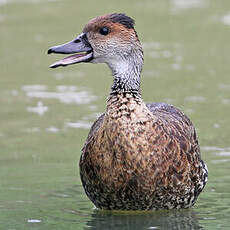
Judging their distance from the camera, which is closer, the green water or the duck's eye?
the duck's eye

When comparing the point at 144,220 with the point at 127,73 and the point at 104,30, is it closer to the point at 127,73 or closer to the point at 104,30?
the point at 127,73

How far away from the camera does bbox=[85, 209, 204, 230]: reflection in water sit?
827 cm

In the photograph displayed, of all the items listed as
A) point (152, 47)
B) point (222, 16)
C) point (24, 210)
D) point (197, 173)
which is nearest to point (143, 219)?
point (197, 173)

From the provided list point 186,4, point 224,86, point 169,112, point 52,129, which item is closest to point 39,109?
point 52,129

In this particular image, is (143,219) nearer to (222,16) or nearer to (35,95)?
(35,95)

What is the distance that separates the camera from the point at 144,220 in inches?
330

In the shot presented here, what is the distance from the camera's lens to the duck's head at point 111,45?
8.26 m

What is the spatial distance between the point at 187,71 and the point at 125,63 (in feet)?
22.6

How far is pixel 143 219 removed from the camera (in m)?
8.41

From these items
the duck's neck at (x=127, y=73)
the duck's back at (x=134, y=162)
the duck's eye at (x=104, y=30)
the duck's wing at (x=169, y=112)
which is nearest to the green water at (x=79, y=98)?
the duck's back at (x=134, y=162)

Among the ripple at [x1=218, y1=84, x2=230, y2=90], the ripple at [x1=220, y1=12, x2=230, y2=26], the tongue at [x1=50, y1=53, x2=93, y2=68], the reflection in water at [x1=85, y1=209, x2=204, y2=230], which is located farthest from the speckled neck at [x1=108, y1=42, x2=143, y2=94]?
the ripple at [x1=220, y1=12, x2=230, y2=26]

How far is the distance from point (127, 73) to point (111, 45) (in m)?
0.32

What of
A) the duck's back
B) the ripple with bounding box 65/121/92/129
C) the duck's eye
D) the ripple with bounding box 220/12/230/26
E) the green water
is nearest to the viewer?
the duck's back

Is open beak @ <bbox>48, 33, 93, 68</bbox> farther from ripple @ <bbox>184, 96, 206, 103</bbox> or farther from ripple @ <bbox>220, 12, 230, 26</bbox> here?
ripple @ <bbox>220, 12, 230, 26</bbox>
